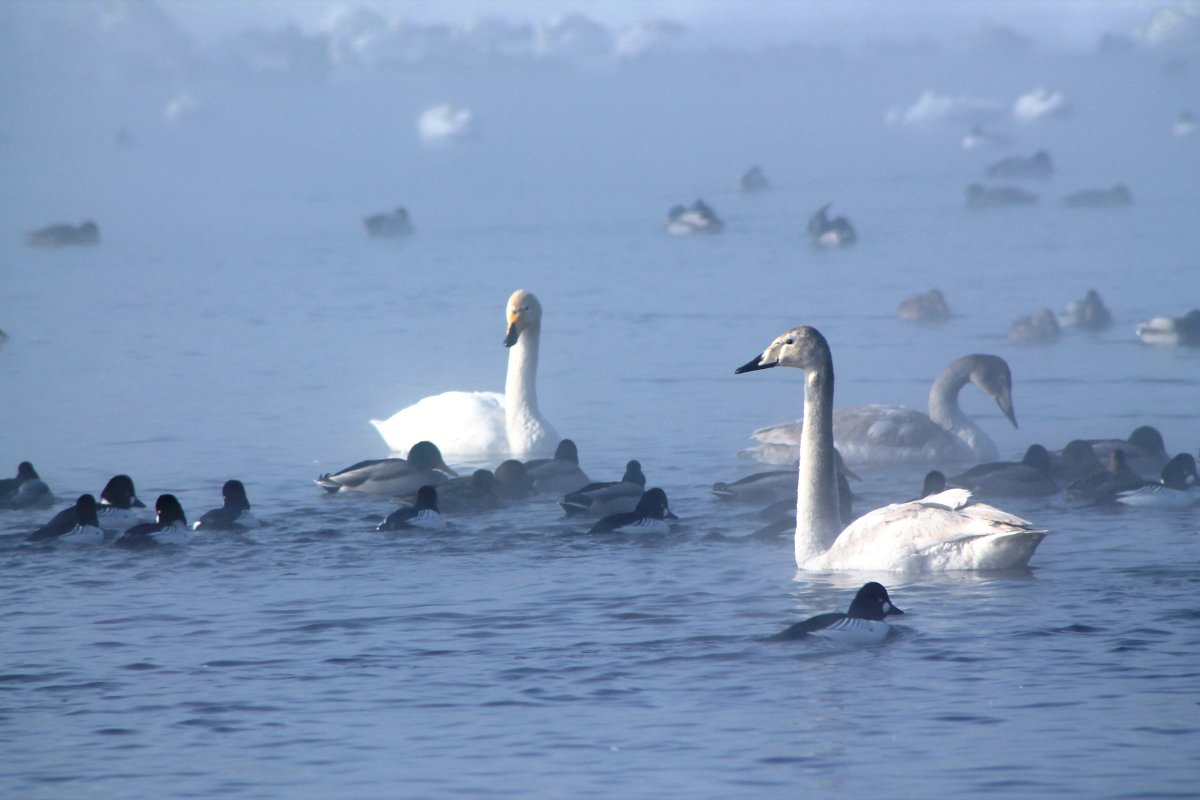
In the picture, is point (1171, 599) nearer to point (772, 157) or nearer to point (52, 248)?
point (52, 248)

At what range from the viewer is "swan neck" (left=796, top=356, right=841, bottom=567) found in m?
12.4

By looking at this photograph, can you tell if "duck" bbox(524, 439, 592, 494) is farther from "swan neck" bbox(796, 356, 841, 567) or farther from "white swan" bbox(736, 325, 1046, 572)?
"white swan" bbox(736, 325, 1046, 572)

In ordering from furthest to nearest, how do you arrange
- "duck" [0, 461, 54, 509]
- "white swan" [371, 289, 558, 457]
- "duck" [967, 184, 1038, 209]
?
"duck" [967, 184, 1038, 209], "white swan" [371, 289, 558, 457], "duck" [0, 461, 54, 509]

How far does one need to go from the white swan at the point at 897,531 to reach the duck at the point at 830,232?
23791 mm

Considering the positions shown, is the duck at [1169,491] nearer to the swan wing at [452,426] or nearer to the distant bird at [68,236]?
the swan wing at [452,426]

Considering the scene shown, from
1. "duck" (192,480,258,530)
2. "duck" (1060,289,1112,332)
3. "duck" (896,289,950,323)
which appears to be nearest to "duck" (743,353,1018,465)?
"duck" (192,480,258,530)

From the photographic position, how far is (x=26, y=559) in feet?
43.0

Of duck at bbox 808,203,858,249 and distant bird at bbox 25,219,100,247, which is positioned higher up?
distant bird at bbox 25,219,100,247

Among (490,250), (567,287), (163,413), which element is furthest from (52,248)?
(163,413)

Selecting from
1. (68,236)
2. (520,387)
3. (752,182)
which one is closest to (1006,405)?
(520,387)

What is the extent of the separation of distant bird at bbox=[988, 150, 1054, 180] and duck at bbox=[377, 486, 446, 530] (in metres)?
43.6

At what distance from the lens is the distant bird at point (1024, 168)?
182 ft

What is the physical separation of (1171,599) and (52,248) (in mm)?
33757

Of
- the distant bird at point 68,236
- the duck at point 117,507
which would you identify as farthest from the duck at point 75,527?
the distant bird at point 68,236
